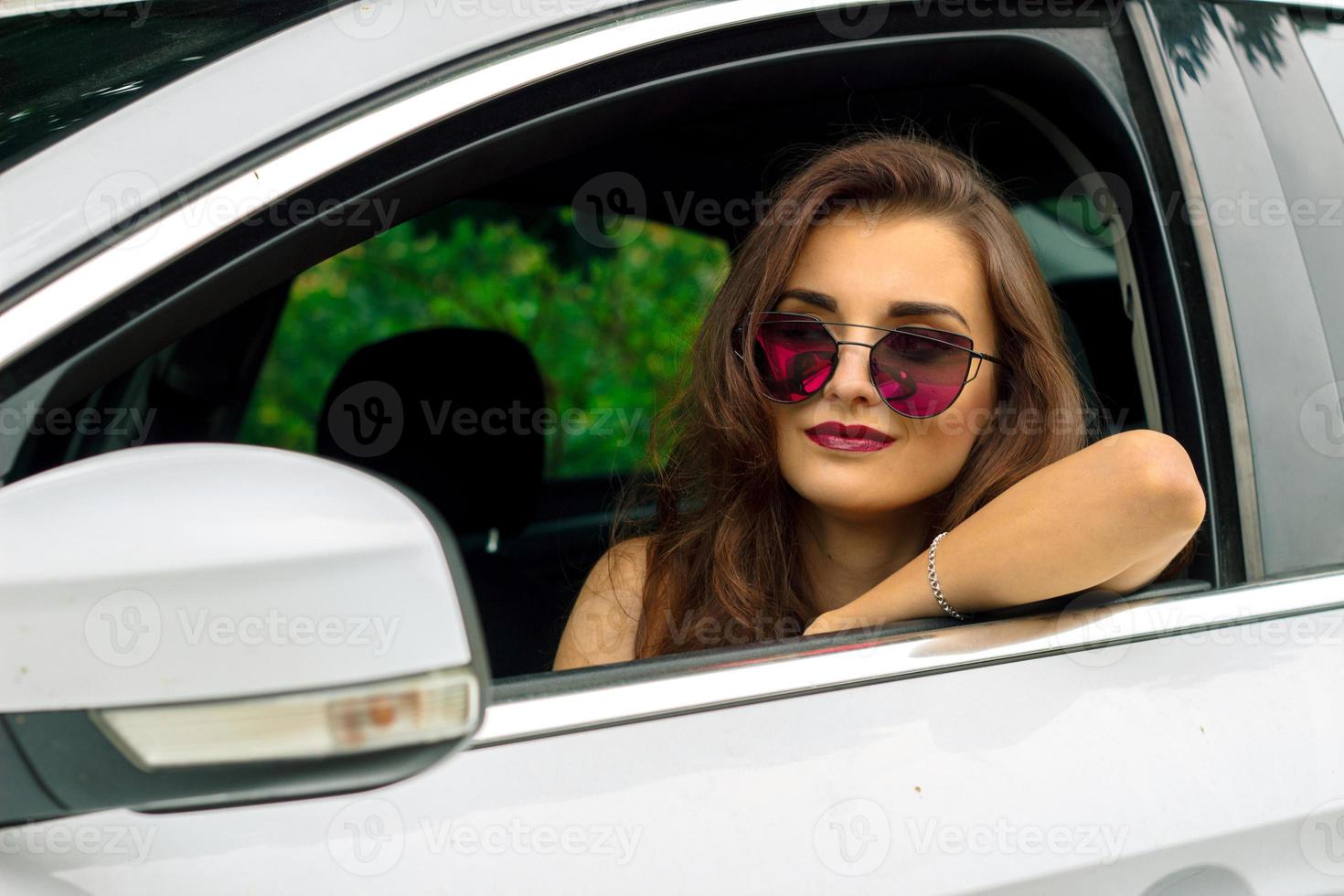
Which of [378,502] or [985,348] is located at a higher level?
[985,348]

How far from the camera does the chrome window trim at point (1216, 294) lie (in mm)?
1441

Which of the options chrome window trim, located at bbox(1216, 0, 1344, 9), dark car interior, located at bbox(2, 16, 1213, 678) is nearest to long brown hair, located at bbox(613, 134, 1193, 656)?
dark car interior, located at bbox(2, 16, 1213, 678)

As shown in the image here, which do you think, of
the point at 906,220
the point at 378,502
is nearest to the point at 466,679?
the point at 378,502

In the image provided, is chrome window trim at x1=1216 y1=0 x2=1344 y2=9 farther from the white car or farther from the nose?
the nose

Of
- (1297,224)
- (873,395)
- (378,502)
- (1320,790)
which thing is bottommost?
(1320,790)

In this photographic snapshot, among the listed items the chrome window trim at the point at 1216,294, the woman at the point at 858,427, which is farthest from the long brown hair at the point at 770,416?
the chrome window trim at the point at 1216,294

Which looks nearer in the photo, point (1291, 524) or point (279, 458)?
point (279, 458)

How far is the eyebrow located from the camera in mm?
1626

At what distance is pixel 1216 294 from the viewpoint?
4.84 ft

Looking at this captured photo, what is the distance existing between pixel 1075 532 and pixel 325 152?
34.9 inches

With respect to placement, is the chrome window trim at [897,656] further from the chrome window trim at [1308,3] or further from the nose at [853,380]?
the chrome window trim at [1308,3]

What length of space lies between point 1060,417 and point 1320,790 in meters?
0.63

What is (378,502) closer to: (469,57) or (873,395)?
(469,57)

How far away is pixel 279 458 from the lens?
0.82 m
